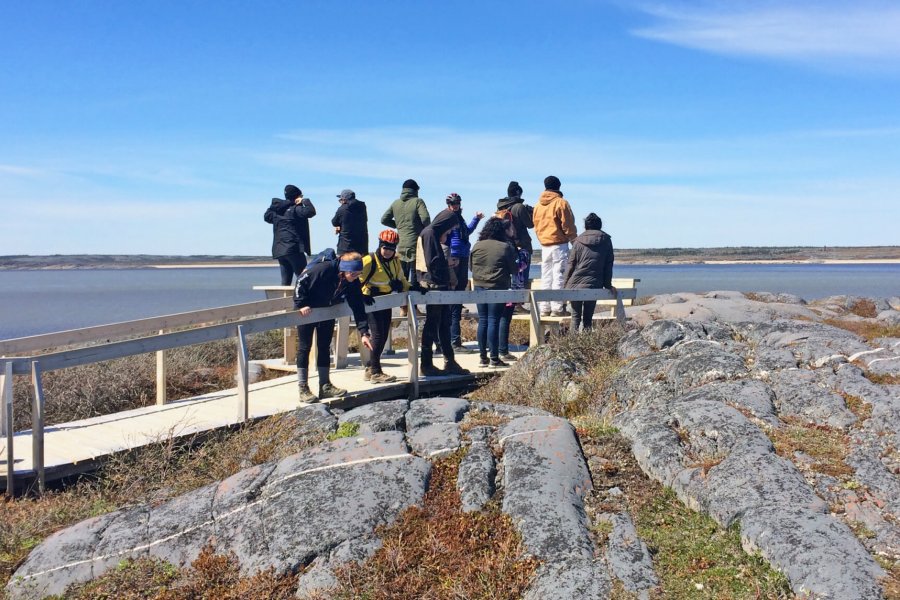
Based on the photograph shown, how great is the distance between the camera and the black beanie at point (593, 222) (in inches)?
454

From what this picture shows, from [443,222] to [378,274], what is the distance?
4.71 feet

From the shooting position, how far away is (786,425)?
654cm

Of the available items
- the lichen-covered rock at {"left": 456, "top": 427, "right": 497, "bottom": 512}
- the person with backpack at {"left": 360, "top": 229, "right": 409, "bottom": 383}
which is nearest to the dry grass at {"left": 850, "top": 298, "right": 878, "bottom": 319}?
the person with backpack at {"left": 360, "top": 229, "right": 409, "bottom": 383}

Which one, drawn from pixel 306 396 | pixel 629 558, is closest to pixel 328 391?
pixel 306 396

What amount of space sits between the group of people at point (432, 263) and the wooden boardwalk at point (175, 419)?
0.80 ft

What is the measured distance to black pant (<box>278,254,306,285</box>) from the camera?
12005 mm

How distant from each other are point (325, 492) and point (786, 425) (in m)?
3.63

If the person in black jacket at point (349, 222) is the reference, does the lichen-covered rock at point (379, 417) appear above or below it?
below

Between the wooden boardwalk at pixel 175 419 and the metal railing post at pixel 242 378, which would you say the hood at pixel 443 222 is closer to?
the wooden boardwalk at pixel 175 419

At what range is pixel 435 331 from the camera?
34.2ft

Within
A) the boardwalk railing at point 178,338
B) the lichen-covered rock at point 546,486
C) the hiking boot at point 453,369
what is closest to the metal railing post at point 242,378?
the boardwalk railing at point 178,338

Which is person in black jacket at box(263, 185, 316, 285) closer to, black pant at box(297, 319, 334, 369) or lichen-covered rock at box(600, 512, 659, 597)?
black pant at box(297, 319, 334, 369)

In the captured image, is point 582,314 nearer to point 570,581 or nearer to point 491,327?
point 491,327

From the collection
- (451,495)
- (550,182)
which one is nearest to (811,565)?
(451,495)
